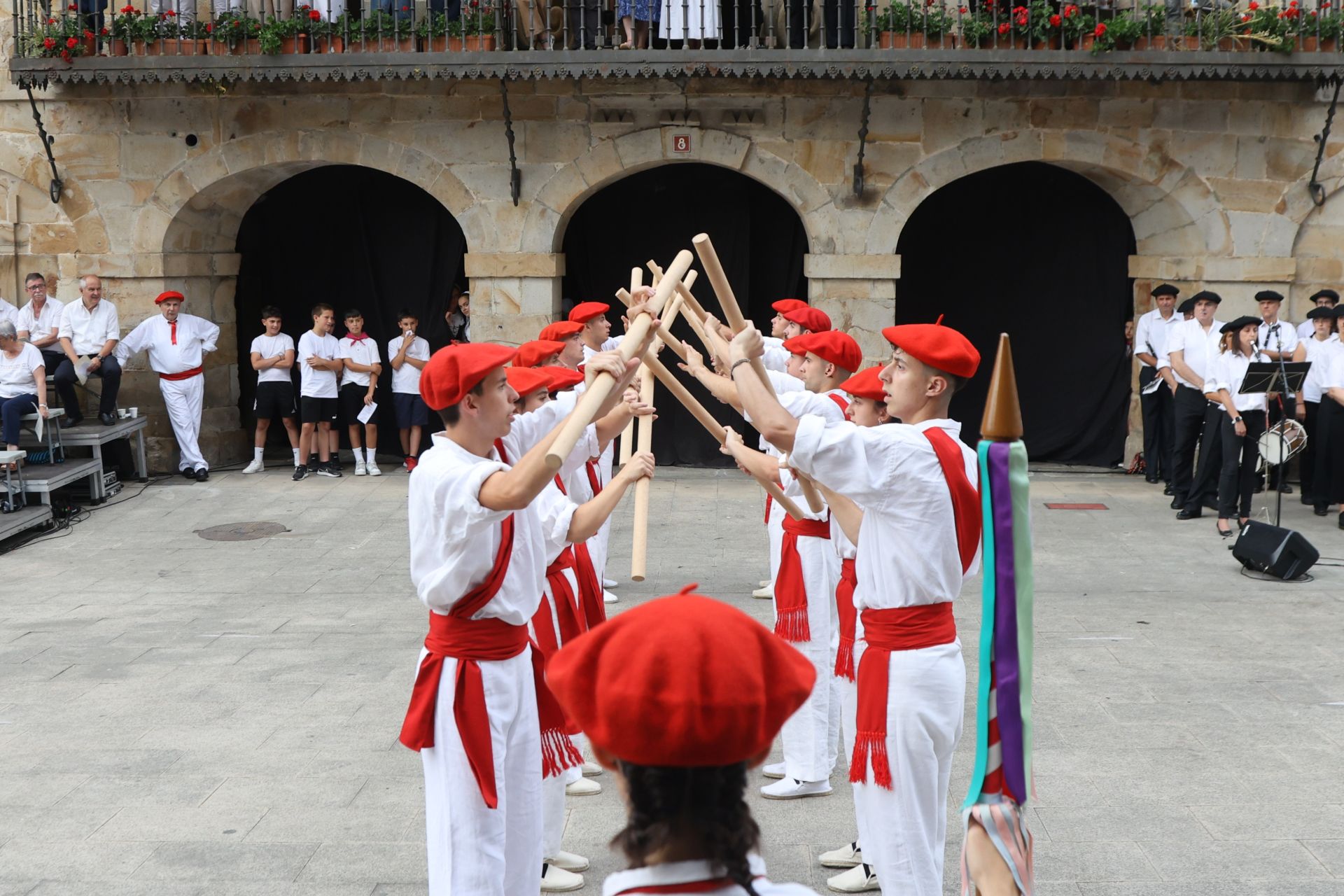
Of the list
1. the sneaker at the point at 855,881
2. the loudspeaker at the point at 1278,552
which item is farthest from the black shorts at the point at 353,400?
the sneaker at the point at 855,881

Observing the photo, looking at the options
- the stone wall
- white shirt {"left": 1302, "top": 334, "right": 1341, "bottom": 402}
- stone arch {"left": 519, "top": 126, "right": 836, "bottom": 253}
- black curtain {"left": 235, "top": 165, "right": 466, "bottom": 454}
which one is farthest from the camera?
black curtain {"left": 235, "top": 165, "right": 466, "bottom": 454}

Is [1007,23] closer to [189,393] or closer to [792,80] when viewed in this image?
[792,80]

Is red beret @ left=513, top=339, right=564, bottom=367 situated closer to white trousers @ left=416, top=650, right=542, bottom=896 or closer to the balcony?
white trousers @ left=416, top=650, right=542, bottom=896

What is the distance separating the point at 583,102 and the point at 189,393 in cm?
481

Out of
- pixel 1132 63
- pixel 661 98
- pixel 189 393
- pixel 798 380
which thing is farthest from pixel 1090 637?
pixel 189 393

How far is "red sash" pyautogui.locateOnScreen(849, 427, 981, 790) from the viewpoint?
4.11 m

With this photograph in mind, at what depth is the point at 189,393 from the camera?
13.7 metres

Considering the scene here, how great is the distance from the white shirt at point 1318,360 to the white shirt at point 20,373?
10874mm

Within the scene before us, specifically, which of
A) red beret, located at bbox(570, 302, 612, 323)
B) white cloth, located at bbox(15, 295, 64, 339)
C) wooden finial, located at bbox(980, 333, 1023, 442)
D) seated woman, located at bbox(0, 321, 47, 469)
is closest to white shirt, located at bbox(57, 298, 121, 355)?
white cloth, located at bbox(15, 295, 64, 339)

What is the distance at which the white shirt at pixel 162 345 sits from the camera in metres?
13.6

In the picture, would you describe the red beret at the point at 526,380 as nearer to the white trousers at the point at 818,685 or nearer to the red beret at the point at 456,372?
the red beret at the point at 456,372

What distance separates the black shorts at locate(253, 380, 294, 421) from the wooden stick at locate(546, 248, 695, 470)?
403 inches

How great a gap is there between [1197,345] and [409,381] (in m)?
7.44

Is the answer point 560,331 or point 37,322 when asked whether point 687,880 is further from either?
point 37,322
